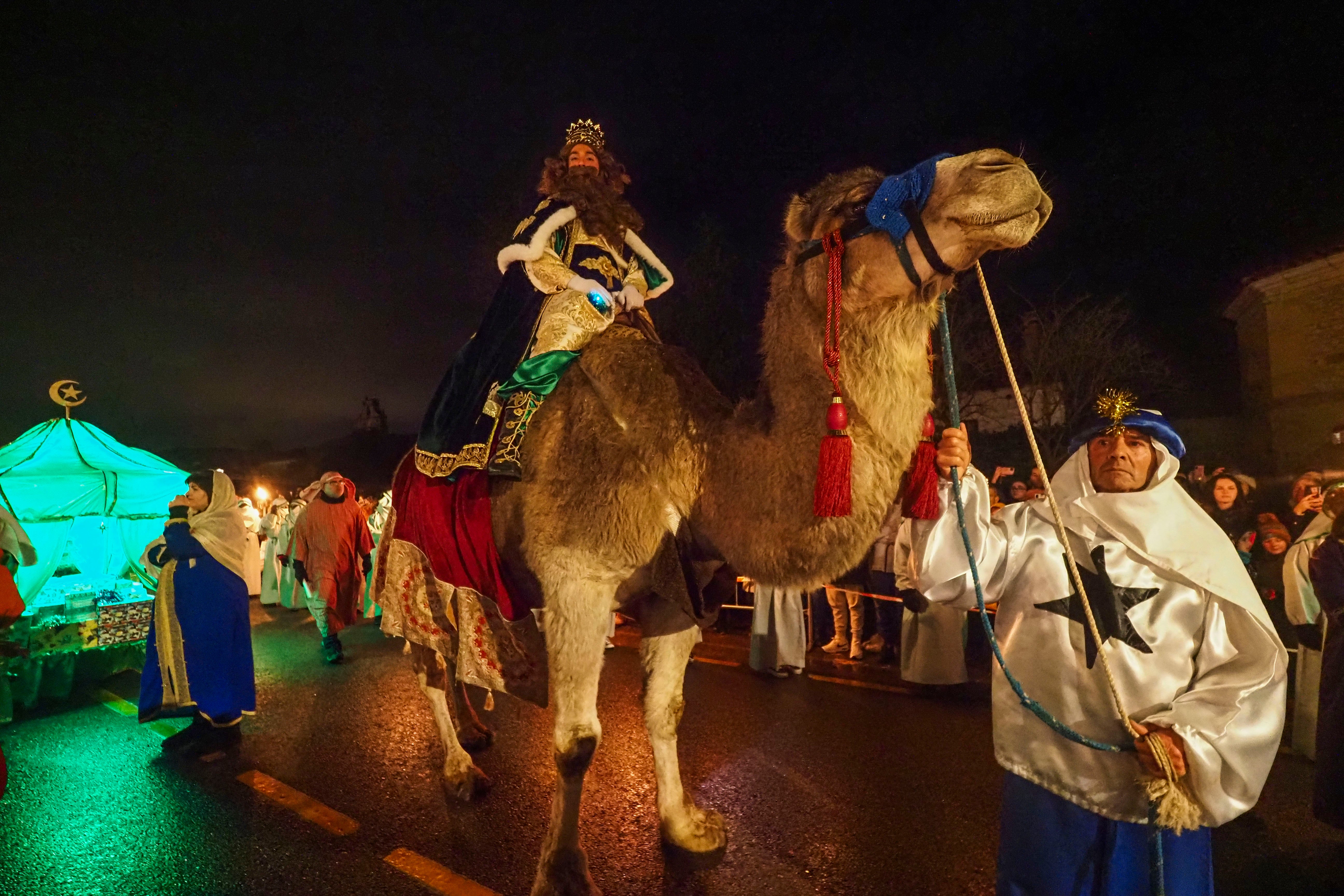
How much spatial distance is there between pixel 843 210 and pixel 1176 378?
20.3m

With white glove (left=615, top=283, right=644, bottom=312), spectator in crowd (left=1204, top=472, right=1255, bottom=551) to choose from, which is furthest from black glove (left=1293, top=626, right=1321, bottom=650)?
white glove (left=615, top=283, right=644, bottom=312)

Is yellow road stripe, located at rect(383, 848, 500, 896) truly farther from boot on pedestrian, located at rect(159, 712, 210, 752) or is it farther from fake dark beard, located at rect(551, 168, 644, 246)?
fake dark beard, located at rect(551, 168, 644, 246)

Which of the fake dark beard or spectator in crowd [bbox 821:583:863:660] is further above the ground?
the fake dark beard

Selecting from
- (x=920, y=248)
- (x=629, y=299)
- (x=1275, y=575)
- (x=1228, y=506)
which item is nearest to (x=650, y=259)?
(x=629, y=299)

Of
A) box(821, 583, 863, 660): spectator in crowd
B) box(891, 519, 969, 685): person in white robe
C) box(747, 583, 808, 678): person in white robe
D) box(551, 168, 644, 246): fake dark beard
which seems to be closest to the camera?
box(551, 168, 644, 246): fake dark beard

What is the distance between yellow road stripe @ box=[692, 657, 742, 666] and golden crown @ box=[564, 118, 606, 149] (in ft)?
17.0

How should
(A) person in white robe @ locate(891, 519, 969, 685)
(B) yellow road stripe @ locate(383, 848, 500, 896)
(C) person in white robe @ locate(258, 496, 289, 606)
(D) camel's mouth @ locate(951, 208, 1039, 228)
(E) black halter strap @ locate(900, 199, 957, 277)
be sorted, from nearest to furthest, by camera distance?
1. (D) camel's mouth @ locate(951, 208, 1039, 228)
2. (E) black halter strap @ locate(900, 199, 957, 277)
3. (B) yellow road stripe @ locate(383, 848, 500, 896)
4. (A) person in white robe @ locate(891, 519, 969, 685)
5. (C) person in white robe @ locate(258, 496, 289, 606)

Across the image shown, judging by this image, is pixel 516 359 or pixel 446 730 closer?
pixel 516 359

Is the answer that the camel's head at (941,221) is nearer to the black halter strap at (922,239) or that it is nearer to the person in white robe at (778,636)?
the black halter strap at (922,239)

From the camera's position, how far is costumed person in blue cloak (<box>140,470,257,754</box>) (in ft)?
16.7

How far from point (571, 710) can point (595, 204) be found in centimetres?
242

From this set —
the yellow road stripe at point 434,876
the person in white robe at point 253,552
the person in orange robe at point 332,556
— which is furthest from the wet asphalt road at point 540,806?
the person in white robe at point 253,552

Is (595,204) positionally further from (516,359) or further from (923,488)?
(923,488)

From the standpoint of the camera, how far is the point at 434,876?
3279 mm
